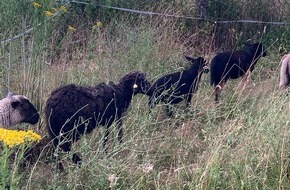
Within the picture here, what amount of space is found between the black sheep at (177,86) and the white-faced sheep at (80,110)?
0.40 metres

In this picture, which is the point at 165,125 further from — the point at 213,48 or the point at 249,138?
the point at 213,48

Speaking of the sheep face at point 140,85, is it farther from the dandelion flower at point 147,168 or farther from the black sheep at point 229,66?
the dandelion flower at point 147,168

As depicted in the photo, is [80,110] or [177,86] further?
[177,86]

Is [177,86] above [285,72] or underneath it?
underneath

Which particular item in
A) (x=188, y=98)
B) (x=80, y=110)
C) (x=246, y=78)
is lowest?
(x=188, y=98)

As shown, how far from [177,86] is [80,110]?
6.14 feet

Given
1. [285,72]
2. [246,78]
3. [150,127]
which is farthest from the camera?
[246,78]

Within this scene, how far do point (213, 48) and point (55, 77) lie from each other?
375 cm

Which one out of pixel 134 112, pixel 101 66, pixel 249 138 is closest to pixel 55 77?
pixel 101 66

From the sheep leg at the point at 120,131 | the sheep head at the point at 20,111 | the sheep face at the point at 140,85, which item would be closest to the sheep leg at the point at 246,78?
the sheep face at the point at 140,85

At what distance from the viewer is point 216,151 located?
17.1 feet

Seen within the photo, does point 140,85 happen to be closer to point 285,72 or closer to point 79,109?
point 79,109

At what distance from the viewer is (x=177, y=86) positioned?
747 cm

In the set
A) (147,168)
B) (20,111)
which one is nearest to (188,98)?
(20,111)
